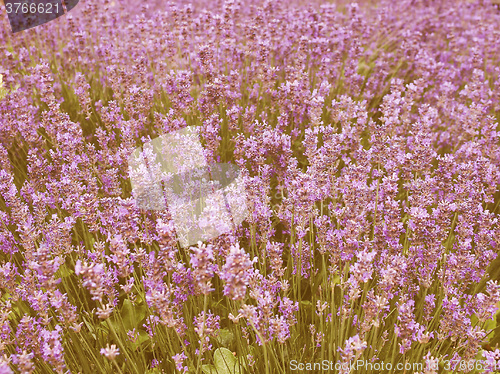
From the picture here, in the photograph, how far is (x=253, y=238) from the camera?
7.63 feet

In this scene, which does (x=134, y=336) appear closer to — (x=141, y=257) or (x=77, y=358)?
(x=141, y=257)

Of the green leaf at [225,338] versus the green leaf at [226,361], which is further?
the green leaf at [225,338]

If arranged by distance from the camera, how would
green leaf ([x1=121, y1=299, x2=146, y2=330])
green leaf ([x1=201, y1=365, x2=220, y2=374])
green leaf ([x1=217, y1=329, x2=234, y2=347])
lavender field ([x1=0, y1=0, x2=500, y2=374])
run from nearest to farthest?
lavender field ([x1=0, y1=0, x2=500, y2=374])
green leaf ([x1=201, y1=365, x2=220, y2=374])
green leaf ([x1=217, y1=329, x2=234, y2=347])
green leaf ([x1=121, y1=299, x2=146, y2=330])

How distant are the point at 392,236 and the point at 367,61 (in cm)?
446

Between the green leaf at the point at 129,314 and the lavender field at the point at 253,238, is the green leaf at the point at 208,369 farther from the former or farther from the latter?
the green leaf at the point at 129,314

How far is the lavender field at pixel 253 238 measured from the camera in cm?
182

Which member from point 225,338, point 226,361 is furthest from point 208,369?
point 225,338

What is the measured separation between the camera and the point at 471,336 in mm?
1787

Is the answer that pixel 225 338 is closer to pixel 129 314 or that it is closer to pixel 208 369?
pixel 208 369

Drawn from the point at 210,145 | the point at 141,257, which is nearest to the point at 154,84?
the point at 210,145

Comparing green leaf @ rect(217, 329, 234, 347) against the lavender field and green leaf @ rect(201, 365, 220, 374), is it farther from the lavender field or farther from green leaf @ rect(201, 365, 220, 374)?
green leaf @ rect(201, 365, 220, 374)

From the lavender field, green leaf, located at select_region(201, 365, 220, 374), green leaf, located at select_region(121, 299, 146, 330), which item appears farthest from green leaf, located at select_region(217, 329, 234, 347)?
green leaf, located at select_region(121, 299, 146, 330)

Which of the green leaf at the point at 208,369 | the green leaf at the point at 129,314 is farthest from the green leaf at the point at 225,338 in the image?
the green leaf at the point at 129,314

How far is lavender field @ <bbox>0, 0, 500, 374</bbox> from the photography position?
1816 millimetres
